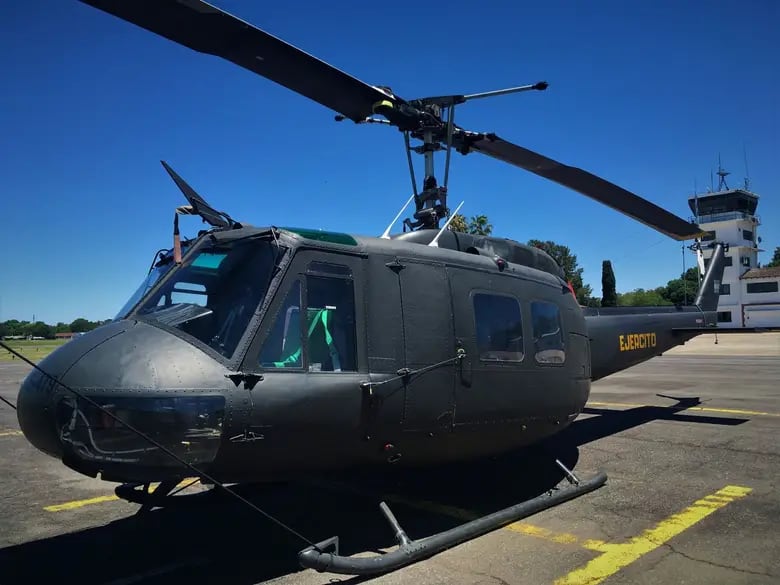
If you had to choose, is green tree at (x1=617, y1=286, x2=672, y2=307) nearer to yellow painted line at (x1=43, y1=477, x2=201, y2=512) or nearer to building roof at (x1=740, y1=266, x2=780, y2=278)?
building roof at (x1=740, y1=266, x2=780, y2=278)

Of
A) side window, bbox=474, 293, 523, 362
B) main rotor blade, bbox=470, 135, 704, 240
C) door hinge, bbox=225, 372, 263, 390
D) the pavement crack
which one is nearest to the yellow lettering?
main rotor blade, bbox=470, 135, 704, 240

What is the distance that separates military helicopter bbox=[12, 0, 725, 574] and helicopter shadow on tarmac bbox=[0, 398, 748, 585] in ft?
1.96

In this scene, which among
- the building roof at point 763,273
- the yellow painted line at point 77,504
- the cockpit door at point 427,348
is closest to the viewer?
the cockpit door at point 427,348

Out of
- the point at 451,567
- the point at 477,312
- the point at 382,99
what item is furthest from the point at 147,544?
the point at 382,99

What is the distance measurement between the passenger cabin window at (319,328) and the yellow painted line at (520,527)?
224 cm

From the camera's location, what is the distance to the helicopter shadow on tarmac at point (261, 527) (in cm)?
482

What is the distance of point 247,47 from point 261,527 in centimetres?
449

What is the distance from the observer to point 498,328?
6.17m

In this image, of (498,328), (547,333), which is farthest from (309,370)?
(547,333)

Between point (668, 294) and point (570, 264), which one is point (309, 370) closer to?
point (570, 264)

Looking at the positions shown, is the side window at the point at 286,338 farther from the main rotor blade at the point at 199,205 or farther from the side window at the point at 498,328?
the side window at the point at 498,328

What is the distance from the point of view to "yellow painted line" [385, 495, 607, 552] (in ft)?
17.2

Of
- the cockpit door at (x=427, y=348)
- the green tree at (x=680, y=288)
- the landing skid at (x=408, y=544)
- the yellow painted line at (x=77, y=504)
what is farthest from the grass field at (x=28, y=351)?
the green tree at (x=680, y=288)

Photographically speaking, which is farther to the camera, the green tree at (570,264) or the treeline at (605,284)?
the green tree at (570,264)
